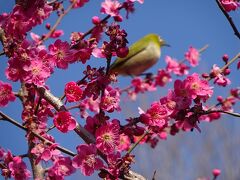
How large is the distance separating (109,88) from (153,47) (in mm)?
3937

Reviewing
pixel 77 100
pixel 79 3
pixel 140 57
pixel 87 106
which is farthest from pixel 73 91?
pixel 140 57

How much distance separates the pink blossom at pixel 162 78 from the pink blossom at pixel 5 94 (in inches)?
121

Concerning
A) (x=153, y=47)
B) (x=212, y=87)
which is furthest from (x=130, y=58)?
(x=212, y=87)

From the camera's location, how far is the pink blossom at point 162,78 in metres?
4.79

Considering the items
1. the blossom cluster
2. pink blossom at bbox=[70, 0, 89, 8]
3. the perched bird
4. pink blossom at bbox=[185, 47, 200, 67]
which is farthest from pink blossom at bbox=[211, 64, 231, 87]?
the perched bird

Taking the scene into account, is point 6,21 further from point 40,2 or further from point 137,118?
point 137,118

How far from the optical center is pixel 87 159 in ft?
5.28

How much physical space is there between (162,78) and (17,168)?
318 centimetres

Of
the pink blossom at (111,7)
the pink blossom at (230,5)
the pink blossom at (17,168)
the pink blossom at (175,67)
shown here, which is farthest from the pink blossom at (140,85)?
the pink blossom at (17,168)

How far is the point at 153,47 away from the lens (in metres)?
5.66

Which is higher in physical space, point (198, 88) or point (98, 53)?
point (98, 53)

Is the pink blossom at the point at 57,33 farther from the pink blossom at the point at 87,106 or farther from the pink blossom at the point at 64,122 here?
the pink blossom at the point at 64,122

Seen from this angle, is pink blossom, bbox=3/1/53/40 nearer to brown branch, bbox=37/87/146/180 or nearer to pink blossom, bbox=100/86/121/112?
brown branch, bbox=37/87/146/180

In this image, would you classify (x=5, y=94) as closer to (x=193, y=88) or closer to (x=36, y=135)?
(x=36, y=135)
